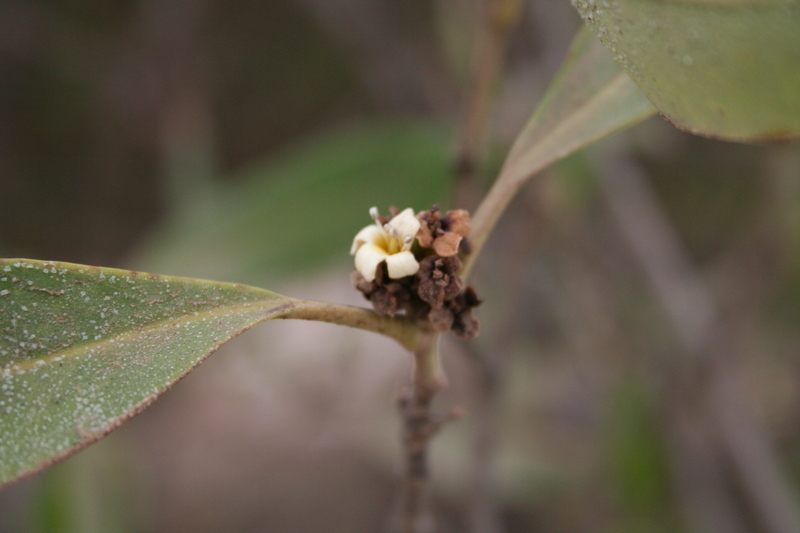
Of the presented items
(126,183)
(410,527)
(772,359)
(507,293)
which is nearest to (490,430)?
(507,293)

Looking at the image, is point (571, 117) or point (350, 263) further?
point (350, 263)

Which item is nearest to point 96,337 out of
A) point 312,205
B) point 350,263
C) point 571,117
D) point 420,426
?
point 420,426

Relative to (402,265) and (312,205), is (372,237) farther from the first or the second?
(312,205)

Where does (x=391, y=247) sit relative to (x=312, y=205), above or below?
below

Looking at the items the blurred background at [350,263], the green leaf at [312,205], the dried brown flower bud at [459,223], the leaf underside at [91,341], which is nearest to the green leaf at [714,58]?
the dried brown flower bud at [459,223]

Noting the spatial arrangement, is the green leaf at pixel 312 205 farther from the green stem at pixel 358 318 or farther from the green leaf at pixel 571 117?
the green stem at pixel 358 318

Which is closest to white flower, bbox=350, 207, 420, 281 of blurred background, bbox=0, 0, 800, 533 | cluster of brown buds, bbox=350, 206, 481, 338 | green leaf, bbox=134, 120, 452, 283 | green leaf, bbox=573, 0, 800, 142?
cluster of brown buds, bbox=350, 206, 481, 338

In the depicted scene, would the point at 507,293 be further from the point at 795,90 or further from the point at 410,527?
the point at 795,90
